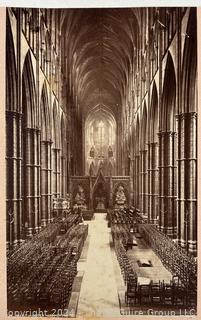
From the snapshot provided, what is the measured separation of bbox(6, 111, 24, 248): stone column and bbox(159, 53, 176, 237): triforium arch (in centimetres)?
566

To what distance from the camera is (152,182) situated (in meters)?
15.1

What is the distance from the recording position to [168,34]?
47.6 feet

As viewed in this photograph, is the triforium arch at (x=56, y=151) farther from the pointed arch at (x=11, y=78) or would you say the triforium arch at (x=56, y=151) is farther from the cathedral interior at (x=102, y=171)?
the pointed arch at (x=11, y=78)

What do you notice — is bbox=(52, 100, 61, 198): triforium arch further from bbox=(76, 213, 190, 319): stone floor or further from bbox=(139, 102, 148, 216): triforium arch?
bbox=(76, 213, 190, 319): stone floor

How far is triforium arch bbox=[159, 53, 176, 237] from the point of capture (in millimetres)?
15367

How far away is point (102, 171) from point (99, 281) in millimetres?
10254

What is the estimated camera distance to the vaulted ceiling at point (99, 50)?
1117 centimetres

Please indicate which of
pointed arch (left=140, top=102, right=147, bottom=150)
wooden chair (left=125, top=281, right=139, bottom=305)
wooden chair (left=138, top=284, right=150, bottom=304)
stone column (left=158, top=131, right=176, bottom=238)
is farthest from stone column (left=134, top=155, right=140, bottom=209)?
wooden chair (left=138, top=284, right=150, bottom=304)

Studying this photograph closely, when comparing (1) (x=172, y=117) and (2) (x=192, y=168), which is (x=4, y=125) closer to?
(2) (x=192, y=168)

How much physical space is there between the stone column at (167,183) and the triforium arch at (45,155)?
193 inches

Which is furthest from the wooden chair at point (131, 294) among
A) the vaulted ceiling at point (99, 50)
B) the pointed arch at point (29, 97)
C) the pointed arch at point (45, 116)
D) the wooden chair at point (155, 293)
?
the pointed arch at point (45, 116)

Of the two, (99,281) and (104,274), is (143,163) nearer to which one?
(104,274)

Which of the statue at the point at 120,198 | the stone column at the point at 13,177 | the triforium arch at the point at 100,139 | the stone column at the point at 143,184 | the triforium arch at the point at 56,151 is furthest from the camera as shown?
the triforium arch at the point at 100,139
